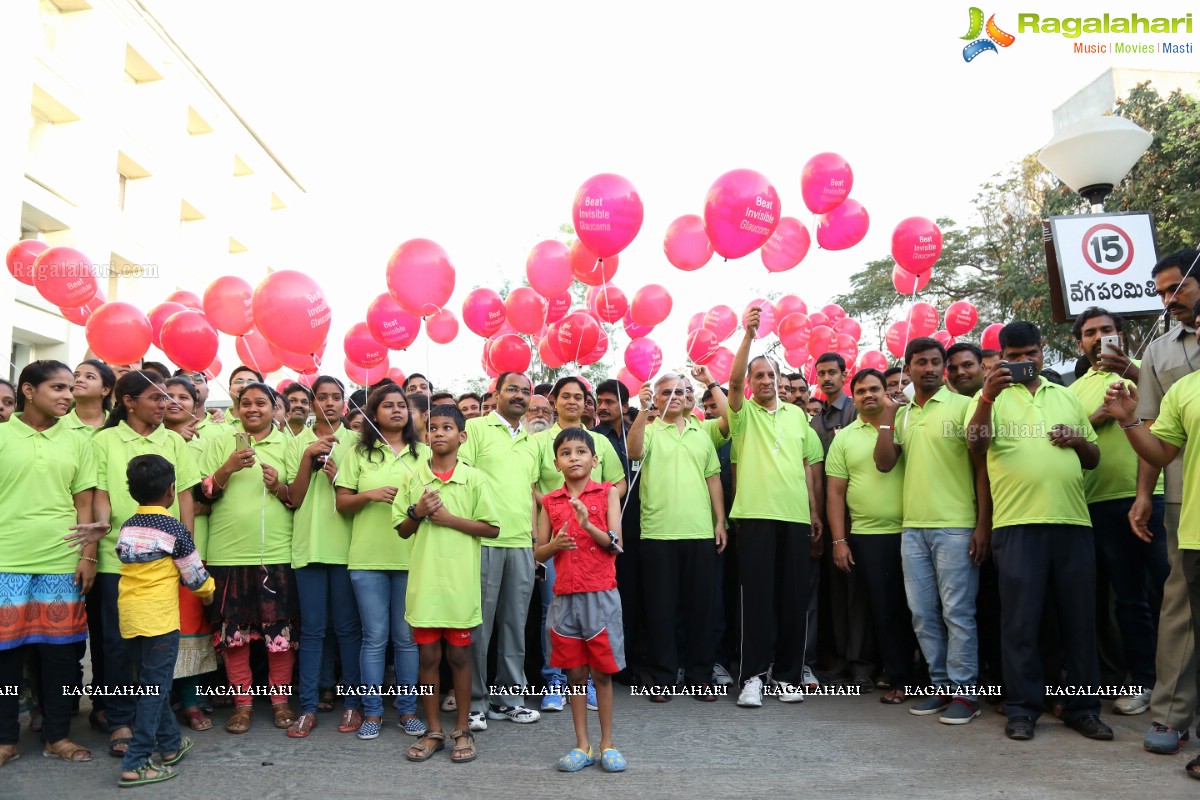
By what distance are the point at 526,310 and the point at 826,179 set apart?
3.02 m

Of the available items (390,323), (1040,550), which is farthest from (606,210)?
(1040,550)

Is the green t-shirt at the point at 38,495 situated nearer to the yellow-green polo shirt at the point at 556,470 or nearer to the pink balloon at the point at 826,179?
the yellow-green polo shirt at the point at 556,470

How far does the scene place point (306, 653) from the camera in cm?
468

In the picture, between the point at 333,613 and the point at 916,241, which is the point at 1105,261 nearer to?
the point at 916,241

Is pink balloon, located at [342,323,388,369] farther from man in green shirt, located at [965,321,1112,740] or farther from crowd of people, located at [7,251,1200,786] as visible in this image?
man in green shirt, located at [965,321,1112,740]

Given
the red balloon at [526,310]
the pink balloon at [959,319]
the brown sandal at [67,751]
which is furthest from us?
the pink balloon at [959,319]

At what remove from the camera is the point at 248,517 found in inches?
188

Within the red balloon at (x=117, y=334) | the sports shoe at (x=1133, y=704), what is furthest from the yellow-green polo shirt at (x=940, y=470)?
the red balloon at (x=117, y=334)

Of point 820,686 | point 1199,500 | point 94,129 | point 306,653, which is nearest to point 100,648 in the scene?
point 306,653

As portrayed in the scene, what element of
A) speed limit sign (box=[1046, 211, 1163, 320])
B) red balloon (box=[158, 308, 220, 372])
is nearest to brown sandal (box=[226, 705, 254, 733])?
red balloon (box=[158, 308, 220, 372])

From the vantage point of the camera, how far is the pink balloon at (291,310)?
4.92 meters

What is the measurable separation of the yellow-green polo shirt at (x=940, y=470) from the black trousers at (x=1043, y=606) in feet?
1.48

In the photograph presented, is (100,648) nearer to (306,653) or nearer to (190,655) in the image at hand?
(190,655)

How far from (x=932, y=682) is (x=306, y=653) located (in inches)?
143
